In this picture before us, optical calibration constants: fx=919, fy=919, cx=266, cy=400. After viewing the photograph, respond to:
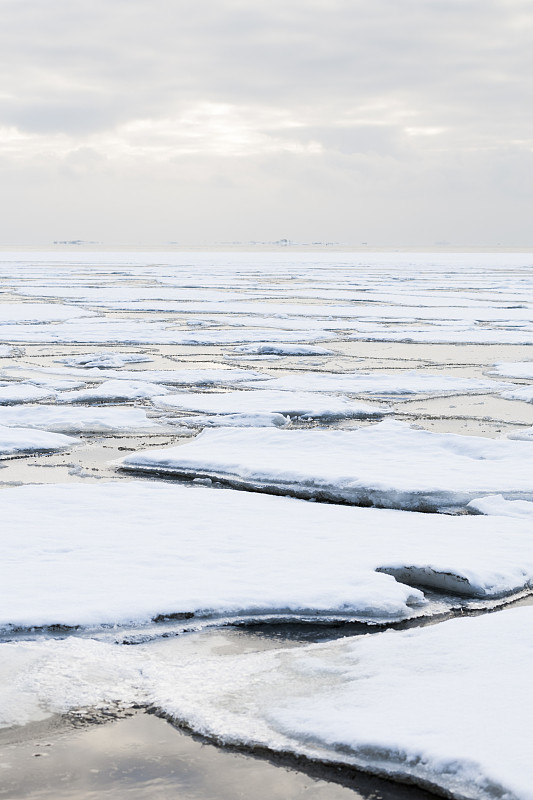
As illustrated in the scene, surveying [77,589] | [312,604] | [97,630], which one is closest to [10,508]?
[77,589]

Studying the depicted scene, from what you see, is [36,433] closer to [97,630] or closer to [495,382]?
[97,630]

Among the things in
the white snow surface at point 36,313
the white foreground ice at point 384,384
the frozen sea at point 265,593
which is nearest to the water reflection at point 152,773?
the frozen sea at point 265,593

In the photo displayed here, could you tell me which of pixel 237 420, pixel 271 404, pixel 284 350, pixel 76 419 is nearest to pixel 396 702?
pixel 237 420

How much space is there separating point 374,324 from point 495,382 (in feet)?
23.2

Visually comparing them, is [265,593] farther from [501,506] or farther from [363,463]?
[363,463]

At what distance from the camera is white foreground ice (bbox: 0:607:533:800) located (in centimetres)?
225

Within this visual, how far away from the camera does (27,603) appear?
3250 mm

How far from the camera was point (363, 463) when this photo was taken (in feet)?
18.4

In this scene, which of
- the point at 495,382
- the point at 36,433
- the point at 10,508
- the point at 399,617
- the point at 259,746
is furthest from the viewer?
the point at 495,382

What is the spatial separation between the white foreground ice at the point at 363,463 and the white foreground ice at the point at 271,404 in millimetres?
950

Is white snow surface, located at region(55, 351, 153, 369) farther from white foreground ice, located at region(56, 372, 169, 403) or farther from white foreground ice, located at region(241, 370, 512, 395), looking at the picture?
white foreground ice, located at region(241, 370, 512, 395)

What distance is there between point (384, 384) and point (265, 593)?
5.84 m

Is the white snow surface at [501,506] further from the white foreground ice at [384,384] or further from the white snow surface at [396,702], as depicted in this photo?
the white foreground ice at [384,384]

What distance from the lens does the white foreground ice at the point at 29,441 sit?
20.1 ft
